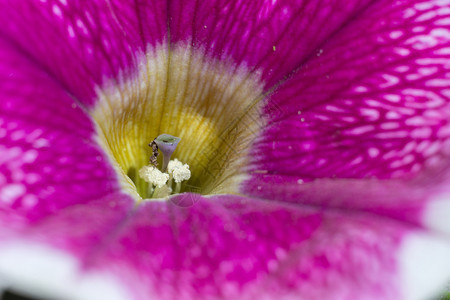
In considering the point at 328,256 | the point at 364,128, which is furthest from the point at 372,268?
the point at 364,128

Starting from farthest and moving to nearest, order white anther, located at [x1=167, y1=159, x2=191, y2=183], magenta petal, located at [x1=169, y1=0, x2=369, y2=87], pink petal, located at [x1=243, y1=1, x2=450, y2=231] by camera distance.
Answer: white anther, located at [x1=167, y1=159, x2=191, y2=183] → magenta petal, located at [x1=169, y1=0, x2=369, y2=87] → pink petal, located at [x1=243, y1=1, x2=450, y2=231]

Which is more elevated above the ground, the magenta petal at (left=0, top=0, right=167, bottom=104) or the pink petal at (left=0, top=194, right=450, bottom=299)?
the magenta petal at (left=0, top=0, right=167, bottom=104)

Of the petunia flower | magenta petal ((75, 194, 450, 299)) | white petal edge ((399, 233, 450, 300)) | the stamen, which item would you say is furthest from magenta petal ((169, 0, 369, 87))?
white petal edge ((399, 233, 450, 300))

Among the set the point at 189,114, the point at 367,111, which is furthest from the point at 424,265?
the point at 189,114

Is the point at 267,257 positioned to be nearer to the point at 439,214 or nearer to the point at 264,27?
the point at 439,214

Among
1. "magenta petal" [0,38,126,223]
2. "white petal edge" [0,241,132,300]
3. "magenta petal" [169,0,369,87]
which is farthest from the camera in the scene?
"magenta petal" [169,0,369,87]

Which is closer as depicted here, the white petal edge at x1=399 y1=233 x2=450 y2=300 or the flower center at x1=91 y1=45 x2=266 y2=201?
the white petal edge at x1=399 y1=233 x2=450 y2=300

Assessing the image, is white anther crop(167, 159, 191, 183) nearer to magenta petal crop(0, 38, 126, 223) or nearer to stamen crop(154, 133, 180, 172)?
stamen crop(154, 133, 180, 172)

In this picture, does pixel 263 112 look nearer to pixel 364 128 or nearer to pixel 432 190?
pixel 364 128

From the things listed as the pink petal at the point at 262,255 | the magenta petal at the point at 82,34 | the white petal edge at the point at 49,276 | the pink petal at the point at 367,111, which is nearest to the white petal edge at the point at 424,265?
the pink petal at the point at 262,255
